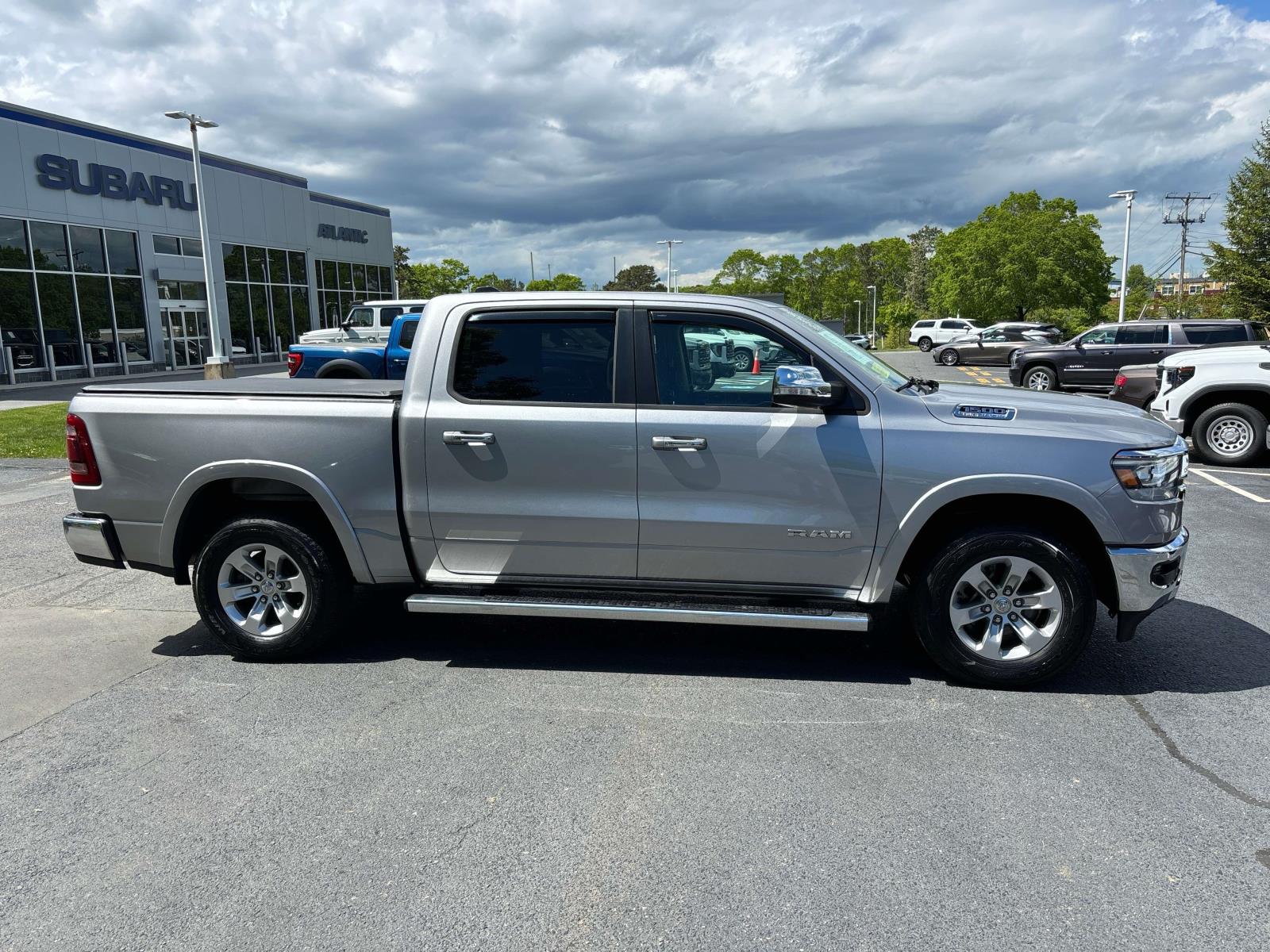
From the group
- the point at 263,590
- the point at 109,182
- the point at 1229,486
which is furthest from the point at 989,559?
the point at 109,182

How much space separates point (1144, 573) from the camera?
4199mm

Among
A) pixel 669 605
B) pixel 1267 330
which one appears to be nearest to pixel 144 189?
pixel 669 605

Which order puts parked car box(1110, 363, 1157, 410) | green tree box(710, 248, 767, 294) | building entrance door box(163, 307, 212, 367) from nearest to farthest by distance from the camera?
parked car box(1110, 363, 1157, 410) → building entrance door box(163, 307, 212, 367) → green tree box(710, 248, 767, 294)

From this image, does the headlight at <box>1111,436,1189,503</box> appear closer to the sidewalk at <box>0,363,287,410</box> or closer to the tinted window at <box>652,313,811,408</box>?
the tinted window at <box>652,313,811,408</box>

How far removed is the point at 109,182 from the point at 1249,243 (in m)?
35.6

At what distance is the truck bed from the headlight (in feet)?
11.8

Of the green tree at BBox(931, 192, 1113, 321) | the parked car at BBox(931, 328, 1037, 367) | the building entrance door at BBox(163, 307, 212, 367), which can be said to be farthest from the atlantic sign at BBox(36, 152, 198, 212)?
the green tree at BBox(931, 192, 1113, 321)

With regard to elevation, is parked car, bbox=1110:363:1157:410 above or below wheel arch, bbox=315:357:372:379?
below

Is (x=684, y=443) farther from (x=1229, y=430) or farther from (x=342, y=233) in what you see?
(x=342, y=233)

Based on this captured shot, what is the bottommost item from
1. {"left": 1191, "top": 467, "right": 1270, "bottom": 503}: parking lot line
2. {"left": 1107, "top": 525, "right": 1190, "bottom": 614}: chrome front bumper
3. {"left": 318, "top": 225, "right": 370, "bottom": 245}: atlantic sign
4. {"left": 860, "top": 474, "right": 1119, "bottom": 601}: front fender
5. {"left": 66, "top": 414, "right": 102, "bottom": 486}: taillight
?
{"left": 1191, "top": 467, "right": 1270, "bottom": 503}: parking lot line

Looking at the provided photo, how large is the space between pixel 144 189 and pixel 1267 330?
35538 millimetres

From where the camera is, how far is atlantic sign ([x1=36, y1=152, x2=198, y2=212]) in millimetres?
24766

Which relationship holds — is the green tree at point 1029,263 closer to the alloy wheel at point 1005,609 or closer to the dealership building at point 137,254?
the dealership building at point 137,254

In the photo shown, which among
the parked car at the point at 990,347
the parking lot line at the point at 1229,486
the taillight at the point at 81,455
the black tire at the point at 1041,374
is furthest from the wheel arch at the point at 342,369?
the parked car at the point at 990,347
